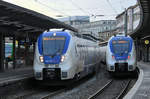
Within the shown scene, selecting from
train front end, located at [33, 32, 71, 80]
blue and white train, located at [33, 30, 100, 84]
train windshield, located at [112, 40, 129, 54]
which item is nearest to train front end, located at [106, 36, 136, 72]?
train windshield, located at [112, 40, 129, 54]

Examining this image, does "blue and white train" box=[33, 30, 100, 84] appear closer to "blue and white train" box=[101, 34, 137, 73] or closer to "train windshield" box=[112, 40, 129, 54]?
"blue and white train" box=[101, 34, 137, 73]

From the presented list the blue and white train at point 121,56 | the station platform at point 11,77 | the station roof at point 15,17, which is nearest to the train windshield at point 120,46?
the blue and white train at point 121,56

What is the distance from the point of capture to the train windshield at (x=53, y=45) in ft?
45.2

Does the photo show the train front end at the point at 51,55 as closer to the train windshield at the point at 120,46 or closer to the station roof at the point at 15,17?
the station roof at the point at 15,17

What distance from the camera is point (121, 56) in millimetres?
18641

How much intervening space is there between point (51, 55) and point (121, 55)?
6864 millimetres

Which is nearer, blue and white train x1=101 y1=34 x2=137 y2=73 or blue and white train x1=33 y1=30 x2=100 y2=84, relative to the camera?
blue and white train x1=33 y1=30 x2=100 y2=84

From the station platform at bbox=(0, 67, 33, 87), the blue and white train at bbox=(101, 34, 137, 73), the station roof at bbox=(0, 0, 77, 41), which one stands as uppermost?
the station roof at bbox=(0, 0, 77, 41)

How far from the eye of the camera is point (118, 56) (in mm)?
18703

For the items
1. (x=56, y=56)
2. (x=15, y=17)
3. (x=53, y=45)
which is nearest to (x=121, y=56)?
(x=53, y=45)

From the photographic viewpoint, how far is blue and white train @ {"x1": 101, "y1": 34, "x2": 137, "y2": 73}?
18422mm

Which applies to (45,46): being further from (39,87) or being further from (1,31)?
(1,31)

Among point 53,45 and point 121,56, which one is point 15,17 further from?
point 121,56

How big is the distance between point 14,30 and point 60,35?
27.1 feet
